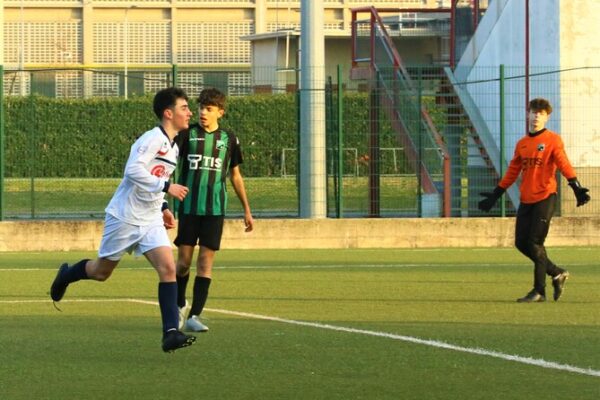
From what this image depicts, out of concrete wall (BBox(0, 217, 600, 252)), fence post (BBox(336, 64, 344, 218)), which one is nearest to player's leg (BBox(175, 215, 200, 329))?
concrete wall (BBox(0, 217, 600, 252))

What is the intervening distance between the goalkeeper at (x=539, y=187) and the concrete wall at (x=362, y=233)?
8.36 metres

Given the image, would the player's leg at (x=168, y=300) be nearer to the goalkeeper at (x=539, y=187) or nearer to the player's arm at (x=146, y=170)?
the player's arm at (x=146, y=170)

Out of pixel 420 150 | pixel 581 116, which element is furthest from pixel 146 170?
pixel 581 116

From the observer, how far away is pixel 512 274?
1723cm

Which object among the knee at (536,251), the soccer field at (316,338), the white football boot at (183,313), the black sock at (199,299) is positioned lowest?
the soccer field at (316,338)

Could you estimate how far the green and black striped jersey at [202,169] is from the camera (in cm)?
1187

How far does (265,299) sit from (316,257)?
20.0 ft

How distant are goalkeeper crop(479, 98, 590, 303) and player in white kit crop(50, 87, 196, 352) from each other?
4.58 metres

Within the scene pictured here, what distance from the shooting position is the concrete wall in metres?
21.9

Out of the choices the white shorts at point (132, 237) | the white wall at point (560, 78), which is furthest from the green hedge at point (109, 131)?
the white shorts at point (132, 237)

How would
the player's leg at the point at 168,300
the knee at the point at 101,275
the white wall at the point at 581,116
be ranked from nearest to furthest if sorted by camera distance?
the player's leg at the point at 168,300
the knee at the point at 101,275
the white wall at the point at 581,116

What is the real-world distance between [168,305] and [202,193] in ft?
6.65

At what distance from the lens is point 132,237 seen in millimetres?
10352

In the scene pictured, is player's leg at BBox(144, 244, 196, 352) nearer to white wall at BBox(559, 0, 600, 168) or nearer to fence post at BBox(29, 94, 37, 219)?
fence post at BBox(29, 94, 37, 219)
